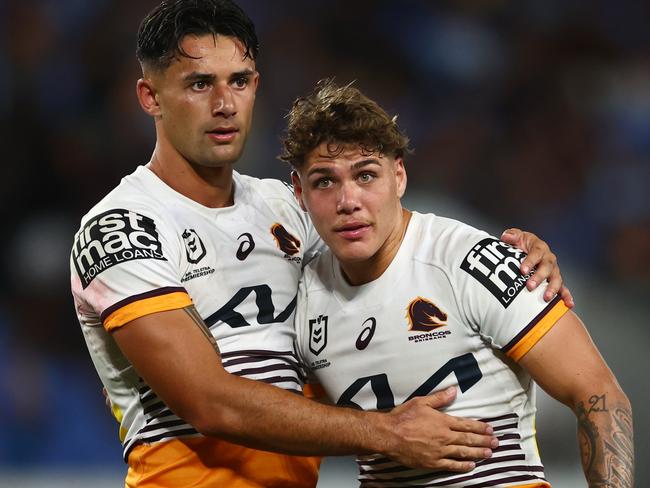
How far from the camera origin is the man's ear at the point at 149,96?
3683 mm

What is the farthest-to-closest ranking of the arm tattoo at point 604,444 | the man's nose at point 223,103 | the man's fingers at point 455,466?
the man's nose at point 223,103 < the man's fingers at point 455,466 < the arm tattoo at point 604,444

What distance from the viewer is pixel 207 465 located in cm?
337

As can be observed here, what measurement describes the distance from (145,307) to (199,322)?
18cm

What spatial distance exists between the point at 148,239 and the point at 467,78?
4.79 meters

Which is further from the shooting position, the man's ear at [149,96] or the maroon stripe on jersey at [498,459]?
the man's ear at [149,96]

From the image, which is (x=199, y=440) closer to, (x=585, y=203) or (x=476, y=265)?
(x=476, y=265)

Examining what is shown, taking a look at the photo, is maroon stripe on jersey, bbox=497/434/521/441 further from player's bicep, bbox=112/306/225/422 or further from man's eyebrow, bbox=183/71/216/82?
man's eyebrow, bbox=183/71/216/82

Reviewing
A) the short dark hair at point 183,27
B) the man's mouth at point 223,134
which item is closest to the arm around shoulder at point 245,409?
the man's mouth at point 223,134

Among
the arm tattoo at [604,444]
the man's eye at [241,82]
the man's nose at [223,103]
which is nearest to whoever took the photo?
the arm tattoo at [604,444]

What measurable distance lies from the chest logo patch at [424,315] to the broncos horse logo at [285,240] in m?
0.61

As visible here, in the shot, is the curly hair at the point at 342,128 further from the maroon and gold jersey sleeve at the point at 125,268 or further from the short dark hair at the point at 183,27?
the maroon and gold jersey sleeve at the point at 125,268

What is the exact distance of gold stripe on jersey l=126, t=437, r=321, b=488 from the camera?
336 cm

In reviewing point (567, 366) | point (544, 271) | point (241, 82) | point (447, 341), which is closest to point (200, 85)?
point (241, 82)

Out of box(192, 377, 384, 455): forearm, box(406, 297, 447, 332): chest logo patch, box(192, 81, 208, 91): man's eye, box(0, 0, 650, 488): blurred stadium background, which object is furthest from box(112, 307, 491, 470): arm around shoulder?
box(0, 0, 650, 488): blurred stadium background
